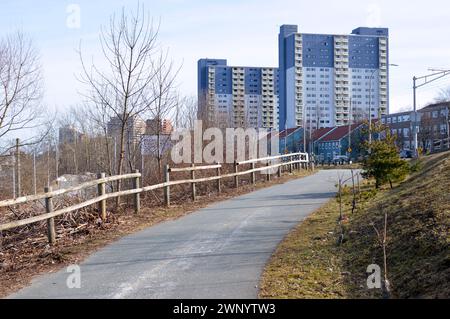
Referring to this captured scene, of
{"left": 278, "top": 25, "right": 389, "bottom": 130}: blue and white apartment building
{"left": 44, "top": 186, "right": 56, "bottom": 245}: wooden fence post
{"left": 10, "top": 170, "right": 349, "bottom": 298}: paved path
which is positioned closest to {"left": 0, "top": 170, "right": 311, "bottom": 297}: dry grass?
{"left": 44, "top": 186, "right": 56, "bottom": 245}: wooden fence post

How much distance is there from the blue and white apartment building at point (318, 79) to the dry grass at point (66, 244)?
63.3m

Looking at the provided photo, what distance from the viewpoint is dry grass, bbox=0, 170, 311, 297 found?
8031mm

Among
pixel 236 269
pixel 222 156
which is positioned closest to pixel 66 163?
pixel 222 156

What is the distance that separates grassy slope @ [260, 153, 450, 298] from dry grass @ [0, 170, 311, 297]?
3510 millimetres

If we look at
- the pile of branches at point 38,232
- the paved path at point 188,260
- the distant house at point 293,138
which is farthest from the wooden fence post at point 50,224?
the distant house at point 293,138

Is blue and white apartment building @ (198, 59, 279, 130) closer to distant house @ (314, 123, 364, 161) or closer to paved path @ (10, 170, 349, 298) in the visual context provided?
distant house @ (314, 123, 364, 161)

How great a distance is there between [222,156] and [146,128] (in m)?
5.89

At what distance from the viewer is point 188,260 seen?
8.26 meters

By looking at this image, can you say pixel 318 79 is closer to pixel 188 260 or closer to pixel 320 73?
pixel 320 73

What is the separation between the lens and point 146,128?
2059 centimetres

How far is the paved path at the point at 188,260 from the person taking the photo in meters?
6.56

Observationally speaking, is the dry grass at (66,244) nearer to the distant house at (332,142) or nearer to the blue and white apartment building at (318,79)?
the distant house at (332,142)

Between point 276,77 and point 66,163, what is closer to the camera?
point 66,163

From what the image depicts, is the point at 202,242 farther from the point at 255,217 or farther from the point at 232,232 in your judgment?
the point at 255,217
